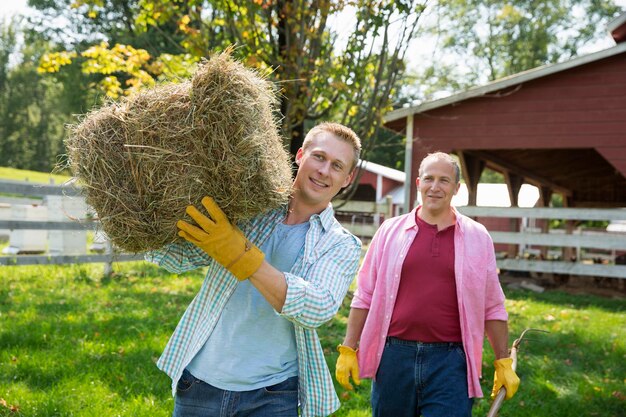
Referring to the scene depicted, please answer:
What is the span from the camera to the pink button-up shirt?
3.20 meters

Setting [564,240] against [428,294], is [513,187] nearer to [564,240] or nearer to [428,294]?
[564,240]

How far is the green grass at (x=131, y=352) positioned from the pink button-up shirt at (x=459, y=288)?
1.19m

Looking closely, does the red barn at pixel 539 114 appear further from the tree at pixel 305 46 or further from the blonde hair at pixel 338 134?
the blonde hair at pixel 338 134

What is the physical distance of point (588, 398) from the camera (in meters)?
4.95

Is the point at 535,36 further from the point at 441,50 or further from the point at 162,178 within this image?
the point at 162,178

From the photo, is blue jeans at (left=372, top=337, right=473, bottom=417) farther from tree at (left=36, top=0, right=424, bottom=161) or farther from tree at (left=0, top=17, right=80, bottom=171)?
tree at (left=0, top=17, right=80, bottom=171)

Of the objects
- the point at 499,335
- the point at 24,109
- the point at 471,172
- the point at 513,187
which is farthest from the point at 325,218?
the point at 24,109

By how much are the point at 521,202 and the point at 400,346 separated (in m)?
25.9

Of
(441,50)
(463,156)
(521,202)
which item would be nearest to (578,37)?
(441,50)

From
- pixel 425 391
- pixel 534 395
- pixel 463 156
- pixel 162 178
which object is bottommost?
pixel 534 395

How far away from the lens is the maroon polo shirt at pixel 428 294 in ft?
10.5

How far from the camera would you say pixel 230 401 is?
2117 mm

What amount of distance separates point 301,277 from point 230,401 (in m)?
0.49

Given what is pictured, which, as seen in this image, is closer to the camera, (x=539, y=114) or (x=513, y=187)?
(x=539, y=114)
